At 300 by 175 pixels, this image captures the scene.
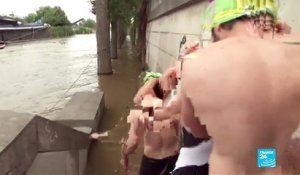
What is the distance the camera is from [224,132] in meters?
1.50

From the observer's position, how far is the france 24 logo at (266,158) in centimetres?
151

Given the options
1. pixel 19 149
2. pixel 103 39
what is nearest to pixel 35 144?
pixel 19 149

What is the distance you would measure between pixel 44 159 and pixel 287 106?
414 centimetres

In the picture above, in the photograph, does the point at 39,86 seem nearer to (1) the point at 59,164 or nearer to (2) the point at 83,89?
(2) the point at 83,89

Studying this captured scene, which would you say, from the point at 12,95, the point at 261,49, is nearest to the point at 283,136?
the point at 261,49

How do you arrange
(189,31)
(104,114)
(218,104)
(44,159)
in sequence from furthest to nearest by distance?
(104,114)
(189,31)
(44,159)
(218,104)

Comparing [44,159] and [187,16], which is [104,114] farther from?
[44,159]

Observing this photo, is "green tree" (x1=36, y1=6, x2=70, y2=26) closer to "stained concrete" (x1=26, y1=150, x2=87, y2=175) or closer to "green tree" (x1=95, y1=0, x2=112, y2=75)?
"green tree" (x1=95, y1=0, x2=112, y2=75)

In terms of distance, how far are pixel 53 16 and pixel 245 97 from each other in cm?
9396

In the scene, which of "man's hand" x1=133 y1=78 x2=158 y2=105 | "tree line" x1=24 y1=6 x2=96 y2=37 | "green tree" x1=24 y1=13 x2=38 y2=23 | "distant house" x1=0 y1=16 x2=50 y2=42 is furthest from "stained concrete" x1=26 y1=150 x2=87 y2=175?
"green tree" x1=24 y1=13 x2=38 y2=23

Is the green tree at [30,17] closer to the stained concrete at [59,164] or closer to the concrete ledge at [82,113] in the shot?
the concrete ledge at [82,113]

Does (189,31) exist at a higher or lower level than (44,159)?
higher

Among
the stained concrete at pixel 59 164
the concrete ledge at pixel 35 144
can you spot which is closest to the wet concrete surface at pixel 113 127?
the concrete ledge at pixel 35 144

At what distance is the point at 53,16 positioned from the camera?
3615 inches
